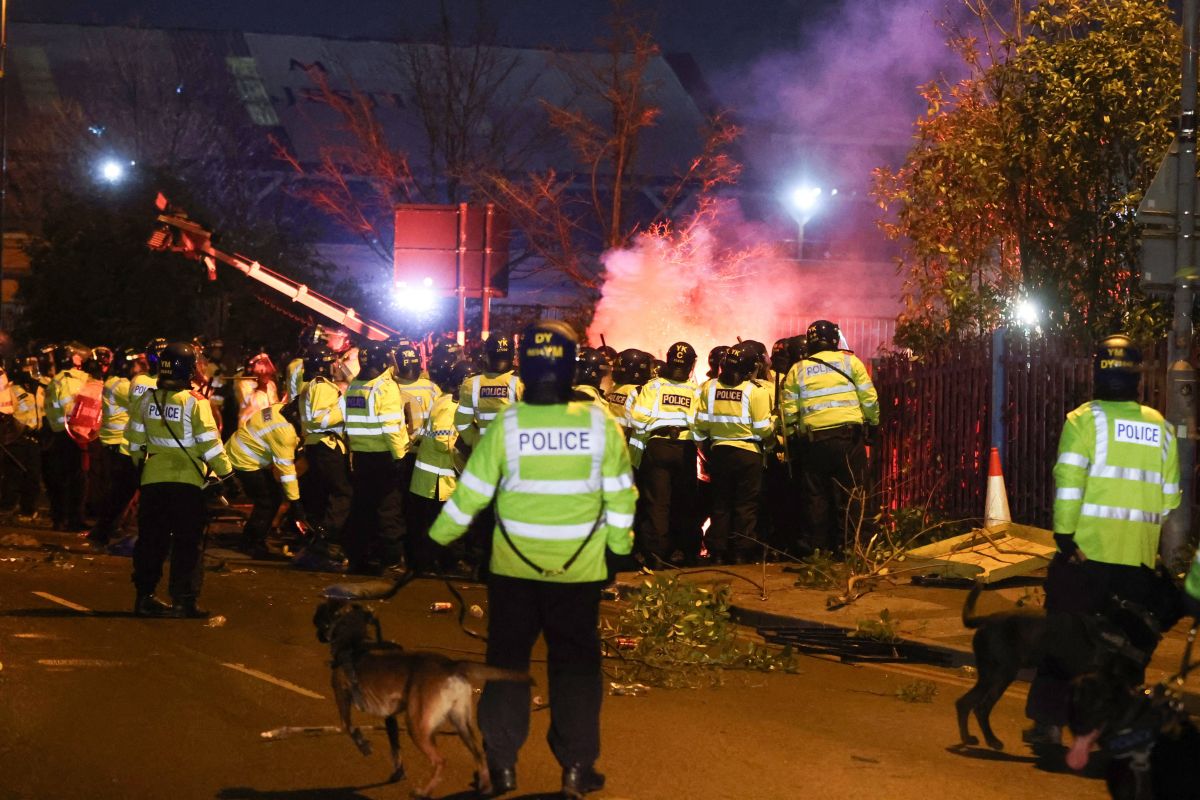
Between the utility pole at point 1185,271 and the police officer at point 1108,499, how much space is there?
132 inches

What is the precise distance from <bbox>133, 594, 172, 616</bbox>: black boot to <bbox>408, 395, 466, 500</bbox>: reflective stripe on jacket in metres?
3.00

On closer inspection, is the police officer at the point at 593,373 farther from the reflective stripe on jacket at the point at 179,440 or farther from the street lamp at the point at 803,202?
the street lamp at the point at 803,202

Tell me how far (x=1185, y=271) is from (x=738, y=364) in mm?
4128

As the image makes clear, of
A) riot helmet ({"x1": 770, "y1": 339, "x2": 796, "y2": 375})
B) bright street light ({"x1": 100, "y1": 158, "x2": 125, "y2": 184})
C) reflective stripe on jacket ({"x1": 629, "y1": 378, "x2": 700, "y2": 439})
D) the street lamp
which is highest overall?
the street lamp

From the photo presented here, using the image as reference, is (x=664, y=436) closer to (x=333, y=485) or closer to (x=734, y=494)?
(x=734, y=494)

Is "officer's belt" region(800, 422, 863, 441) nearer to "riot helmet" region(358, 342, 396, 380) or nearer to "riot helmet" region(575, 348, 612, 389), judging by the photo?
"riot helmet" region(575, 348, 612, 389)

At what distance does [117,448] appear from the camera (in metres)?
15.1

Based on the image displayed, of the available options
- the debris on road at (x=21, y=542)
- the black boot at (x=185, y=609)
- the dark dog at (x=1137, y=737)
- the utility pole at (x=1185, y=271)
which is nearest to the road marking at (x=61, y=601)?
the black boot at (x=185, y=609)

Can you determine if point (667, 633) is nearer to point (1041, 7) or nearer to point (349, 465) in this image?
point (349, 465)

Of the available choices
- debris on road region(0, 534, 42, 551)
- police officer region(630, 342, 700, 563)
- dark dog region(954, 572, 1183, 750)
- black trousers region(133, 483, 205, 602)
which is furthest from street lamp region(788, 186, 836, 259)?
dark dog region(954, 572, 1183, 750)

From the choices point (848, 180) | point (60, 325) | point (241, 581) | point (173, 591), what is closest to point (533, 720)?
point (173, 591)

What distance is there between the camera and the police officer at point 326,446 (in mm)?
13867

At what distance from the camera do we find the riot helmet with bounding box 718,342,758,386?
13391 millimetres

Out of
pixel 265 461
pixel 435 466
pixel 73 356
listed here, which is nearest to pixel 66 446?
pixel 73 356
